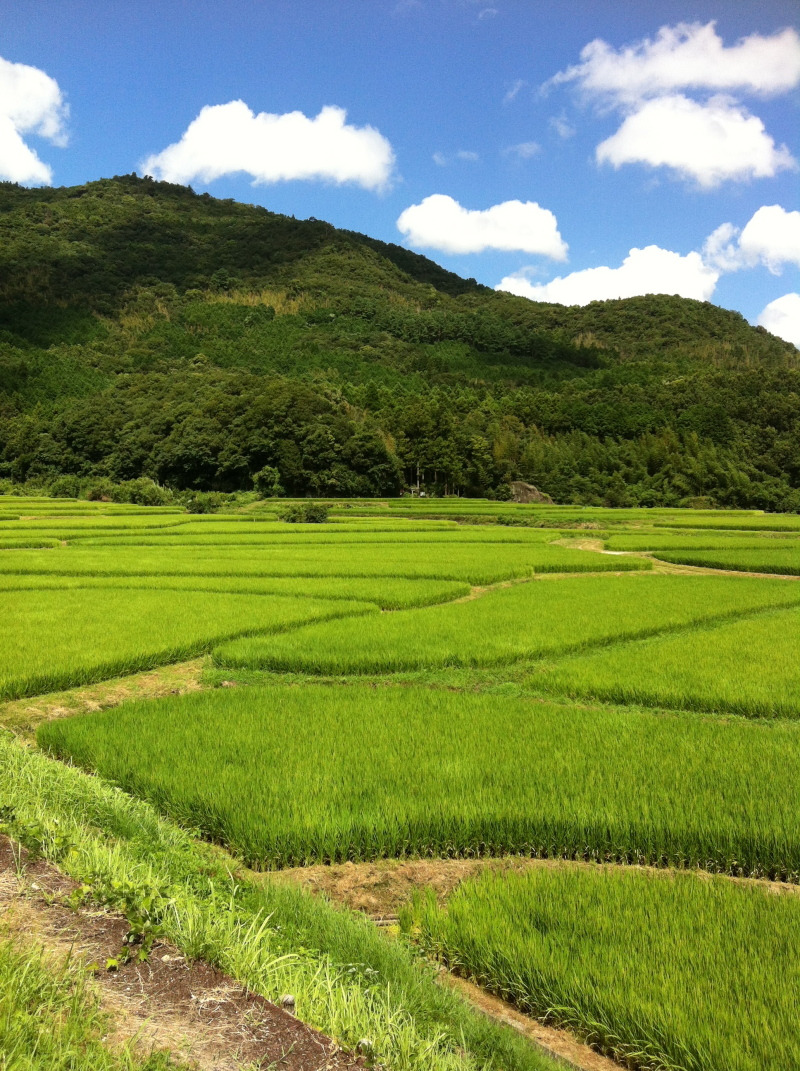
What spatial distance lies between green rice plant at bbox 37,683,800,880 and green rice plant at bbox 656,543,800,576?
1345cm

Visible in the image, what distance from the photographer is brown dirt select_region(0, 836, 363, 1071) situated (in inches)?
80.5

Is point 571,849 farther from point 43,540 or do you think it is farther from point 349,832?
point 43,540

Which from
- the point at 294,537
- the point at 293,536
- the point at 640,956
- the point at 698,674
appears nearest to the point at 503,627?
the point at 698,674

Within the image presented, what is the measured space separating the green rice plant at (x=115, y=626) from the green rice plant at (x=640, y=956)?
5647mm

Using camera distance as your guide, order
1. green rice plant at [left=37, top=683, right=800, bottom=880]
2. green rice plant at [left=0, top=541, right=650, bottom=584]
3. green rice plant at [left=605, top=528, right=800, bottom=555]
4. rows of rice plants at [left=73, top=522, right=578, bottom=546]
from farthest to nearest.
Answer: rows of rice plants at [left=73, top=522, right=578, bottom=546]
green rice plant at [left=605, top=528, right=800, bottom=555]
green rice plant at [left=0, top=541, right=650, bottom=584]
green rice plant at [left=37, top=683, right=800, bottom=880]

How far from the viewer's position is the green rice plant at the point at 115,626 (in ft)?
24.1

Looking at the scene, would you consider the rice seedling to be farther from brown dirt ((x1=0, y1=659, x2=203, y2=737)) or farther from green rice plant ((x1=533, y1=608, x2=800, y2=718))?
brown dirt ((x1=0, y1=659, x2=203, y2=737))

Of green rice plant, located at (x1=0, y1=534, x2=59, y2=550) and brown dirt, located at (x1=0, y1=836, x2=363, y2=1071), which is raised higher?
brown dirt, located at (x1=0, y1=836, x2=363, y2=1071)

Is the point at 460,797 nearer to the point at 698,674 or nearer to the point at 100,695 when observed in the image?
the point at 698,674

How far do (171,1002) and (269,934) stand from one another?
1.64ft

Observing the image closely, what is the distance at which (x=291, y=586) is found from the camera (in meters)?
13.5

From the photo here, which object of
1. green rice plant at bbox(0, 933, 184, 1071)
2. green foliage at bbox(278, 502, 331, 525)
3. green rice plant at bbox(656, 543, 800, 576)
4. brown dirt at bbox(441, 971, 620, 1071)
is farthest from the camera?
green foliage at bbox(278, 502, 331, 525)

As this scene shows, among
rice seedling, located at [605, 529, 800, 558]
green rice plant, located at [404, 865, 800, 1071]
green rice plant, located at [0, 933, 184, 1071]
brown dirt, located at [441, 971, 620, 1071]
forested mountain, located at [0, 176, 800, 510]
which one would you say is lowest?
brown dirt, located at [441, 971, 620, 1071]

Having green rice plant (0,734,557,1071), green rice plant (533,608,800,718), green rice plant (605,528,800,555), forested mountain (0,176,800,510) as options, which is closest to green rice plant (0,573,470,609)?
green rice plant (533,608,800,718)
